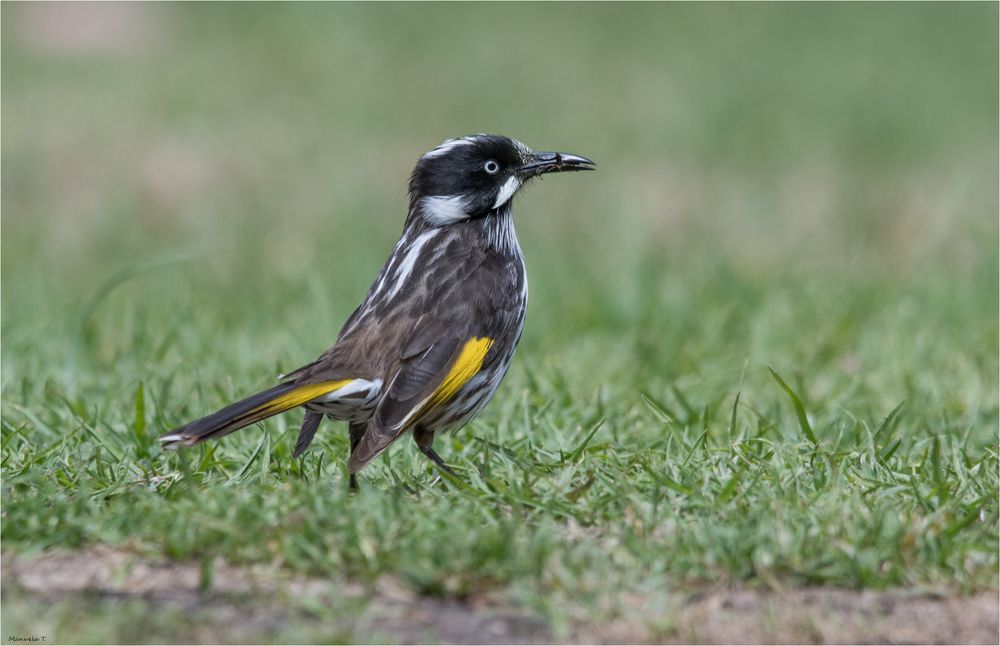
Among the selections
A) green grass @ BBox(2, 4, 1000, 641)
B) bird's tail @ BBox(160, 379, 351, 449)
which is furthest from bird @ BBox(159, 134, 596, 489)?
green grass @ BBox(2, 4, 1000, 641)

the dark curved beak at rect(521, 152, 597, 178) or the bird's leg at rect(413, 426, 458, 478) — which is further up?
the dark curved beak at rect(521, 152, 597, 178)

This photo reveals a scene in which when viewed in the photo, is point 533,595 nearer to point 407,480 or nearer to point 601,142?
point 407,480

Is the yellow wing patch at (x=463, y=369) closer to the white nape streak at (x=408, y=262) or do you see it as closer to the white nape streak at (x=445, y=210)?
the white nape streak at (x=408, y=262)

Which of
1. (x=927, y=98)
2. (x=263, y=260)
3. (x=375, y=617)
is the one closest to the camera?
(x=375, y=617)

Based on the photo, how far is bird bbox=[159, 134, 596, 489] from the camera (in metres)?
4.98

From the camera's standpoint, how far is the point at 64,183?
12422 millimetres

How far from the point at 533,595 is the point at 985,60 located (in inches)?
575

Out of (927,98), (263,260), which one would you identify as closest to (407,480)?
(263,260)

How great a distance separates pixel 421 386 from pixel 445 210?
115 cm

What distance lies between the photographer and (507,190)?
6125 millimetres

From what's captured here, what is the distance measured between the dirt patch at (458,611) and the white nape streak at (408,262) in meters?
1.67

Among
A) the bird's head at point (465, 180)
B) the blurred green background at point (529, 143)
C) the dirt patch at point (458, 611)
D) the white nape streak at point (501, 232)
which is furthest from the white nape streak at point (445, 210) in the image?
the dirt patch at point (458, 611)

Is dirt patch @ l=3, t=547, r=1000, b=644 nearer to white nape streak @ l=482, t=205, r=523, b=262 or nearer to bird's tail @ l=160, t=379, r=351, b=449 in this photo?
bird's tail @ l=160, t=379, r=351, b=449

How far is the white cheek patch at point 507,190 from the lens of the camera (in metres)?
6.09
